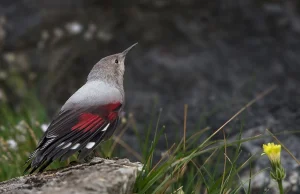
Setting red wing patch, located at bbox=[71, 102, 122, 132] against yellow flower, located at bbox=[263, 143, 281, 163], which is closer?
yellow flower, located at bbox=[263, 143, 281, 163]

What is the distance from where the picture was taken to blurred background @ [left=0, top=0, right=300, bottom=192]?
578 cm

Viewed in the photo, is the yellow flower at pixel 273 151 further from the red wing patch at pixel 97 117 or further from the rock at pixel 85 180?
the red wing patch at pixel 97 117

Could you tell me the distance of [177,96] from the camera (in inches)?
225

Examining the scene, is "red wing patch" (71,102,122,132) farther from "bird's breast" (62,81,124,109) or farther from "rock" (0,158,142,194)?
"rock" (0,158,142,194)

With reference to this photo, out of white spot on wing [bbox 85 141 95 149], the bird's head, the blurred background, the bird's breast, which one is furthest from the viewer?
the blurred background

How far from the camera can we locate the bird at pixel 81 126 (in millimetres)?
3123

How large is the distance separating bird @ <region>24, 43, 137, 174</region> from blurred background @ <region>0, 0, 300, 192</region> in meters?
2.03

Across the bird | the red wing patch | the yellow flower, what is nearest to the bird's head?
the bird

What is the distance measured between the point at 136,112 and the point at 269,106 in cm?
128

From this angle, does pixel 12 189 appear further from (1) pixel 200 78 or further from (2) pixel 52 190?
(1) pixel 200 78

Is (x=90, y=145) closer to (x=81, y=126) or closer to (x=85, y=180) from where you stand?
(x=81, y=126)

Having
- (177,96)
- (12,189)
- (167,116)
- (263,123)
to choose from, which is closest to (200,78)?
(177,96)

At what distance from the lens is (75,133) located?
3.21 m

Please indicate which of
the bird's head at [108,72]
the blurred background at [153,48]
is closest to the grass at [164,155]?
the bird's head at [108,72]
